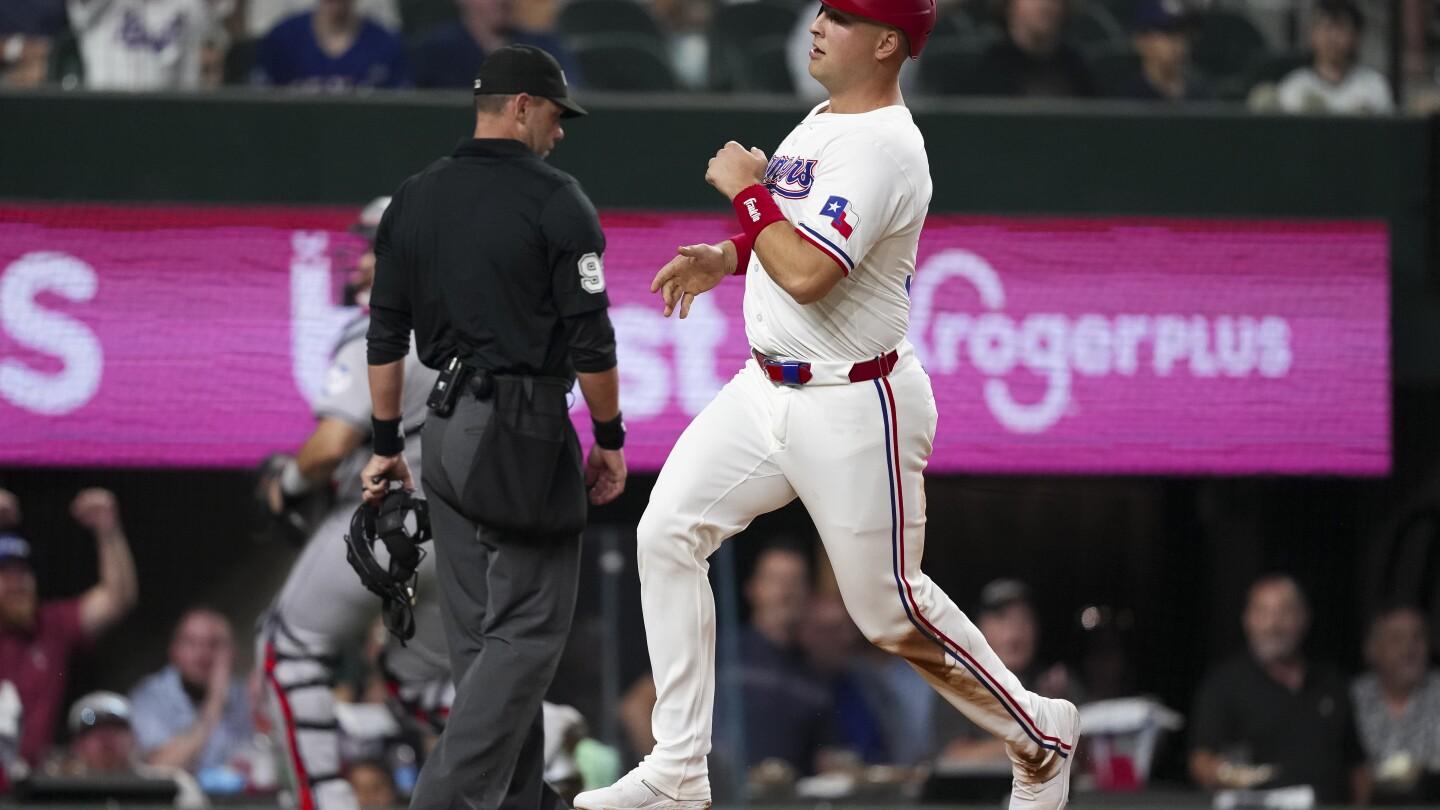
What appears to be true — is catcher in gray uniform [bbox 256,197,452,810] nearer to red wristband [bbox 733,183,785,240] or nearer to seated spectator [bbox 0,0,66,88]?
red wristband [bbox 733,183,785,240]

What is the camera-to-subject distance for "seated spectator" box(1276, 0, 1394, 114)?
8477 millimetres

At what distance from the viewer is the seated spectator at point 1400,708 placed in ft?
26.7

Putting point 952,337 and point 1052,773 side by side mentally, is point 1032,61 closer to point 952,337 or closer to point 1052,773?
point 952,337

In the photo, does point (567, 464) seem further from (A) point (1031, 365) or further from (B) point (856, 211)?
(A) point (1031, 365)

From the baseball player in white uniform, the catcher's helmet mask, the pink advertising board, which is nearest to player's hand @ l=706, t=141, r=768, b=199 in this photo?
the baseball player in white uniform

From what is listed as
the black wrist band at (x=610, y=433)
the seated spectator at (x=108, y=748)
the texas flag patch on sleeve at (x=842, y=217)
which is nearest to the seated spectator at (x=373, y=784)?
the seated spectator at (x=108, y=748)

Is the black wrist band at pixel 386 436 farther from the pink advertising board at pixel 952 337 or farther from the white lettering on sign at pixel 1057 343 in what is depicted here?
the white lettering on sign at pixel 1057 343

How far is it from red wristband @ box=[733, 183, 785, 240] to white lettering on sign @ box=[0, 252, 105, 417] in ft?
13.3

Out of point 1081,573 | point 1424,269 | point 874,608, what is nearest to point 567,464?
point 874,608

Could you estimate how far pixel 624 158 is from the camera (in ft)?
26.7

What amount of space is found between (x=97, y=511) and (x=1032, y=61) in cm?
431

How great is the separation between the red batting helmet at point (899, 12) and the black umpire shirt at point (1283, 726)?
14.4 feet

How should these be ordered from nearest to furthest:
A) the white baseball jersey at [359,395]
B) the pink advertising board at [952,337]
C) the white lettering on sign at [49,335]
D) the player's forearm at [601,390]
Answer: the player's forearm at [601,390]
the white baseball jersey at [359,395]
the white lettering on sign at [49,335]
the pink advertising board at [952,337]

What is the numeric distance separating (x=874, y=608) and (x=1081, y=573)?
12.9 feet
